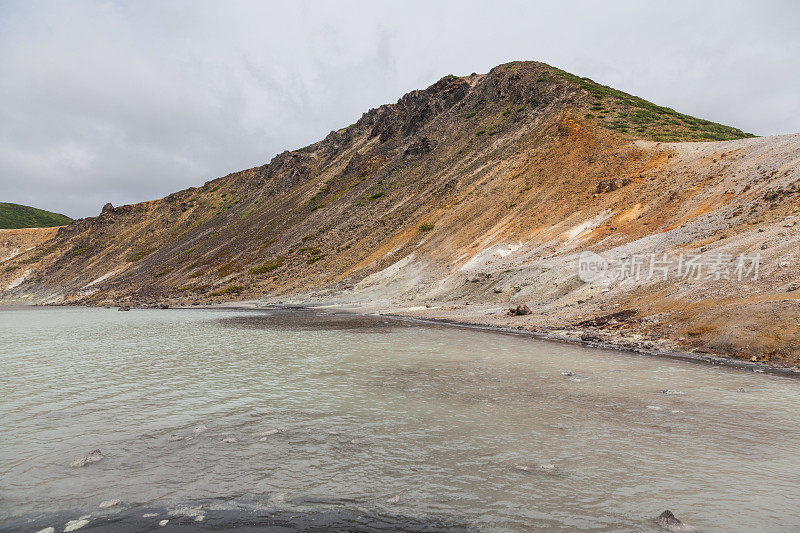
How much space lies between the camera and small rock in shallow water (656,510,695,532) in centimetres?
521

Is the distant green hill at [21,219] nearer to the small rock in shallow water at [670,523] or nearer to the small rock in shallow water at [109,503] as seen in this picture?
the small rock in shallow water at [109,503]

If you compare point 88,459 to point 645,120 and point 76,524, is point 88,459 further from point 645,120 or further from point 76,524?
point 645,120

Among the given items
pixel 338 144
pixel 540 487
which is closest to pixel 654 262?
pixel 540 487

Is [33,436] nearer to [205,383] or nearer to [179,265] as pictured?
[205,383]

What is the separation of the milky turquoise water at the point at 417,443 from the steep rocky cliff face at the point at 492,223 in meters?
7.84

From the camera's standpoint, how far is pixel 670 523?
527 centimetres

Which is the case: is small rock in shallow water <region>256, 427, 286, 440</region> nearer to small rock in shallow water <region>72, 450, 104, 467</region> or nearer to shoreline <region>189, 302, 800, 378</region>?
small rock in shallow water <region>72, 450, 104, 467</region>

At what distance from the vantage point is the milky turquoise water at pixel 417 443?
5.79 m

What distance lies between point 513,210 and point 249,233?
62.2 meters

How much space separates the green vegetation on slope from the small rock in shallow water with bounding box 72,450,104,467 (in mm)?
57062

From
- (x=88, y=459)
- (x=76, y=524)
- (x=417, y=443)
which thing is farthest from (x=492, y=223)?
(x=76, y=524)

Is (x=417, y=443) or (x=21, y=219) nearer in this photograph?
(x=417, y=443)

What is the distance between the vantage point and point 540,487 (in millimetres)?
6293

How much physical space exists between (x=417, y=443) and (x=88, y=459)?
572cm
